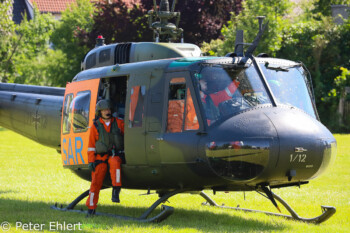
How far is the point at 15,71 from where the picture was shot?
44594mm

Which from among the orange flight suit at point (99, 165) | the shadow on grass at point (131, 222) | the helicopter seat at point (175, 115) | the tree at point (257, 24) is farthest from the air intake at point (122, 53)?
the tree at point (257, 24)

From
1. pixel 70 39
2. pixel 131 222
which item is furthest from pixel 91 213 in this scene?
pixel 70 39

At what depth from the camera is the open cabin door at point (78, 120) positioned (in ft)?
35.8

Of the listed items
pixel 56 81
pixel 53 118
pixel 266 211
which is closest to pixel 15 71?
pixel 56 81

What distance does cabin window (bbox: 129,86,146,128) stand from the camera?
9.93 metres

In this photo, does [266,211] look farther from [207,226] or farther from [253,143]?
[253,143]

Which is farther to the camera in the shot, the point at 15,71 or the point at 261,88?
the point at 15,71

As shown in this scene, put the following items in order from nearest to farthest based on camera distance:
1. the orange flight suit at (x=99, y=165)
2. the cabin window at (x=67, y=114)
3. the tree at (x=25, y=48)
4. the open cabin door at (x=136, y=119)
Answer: the open cabin door at (x=136, y=119)
the orange flight suit at (x=99, y=165)
the cabin window at (x=67, y=114)
the tree at (x=25, y=48)

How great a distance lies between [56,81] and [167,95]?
144 feet

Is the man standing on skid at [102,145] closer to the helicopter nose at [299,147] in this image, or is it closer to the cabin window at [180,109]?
the cabin window at [180,109]

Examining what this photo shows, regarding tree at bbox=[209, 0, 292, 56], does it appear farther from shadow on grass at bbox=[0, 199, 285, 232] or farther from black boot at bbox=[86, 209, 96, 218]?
black boot at bbox=[86, 209, 96, 218]

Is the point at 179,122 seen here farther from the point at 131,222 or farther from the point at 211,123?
the point at 131,222

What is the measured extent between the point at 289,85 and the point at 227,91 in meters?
1.23

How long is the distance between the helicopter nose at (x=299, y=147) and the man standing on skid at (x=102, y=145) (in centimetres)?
253
